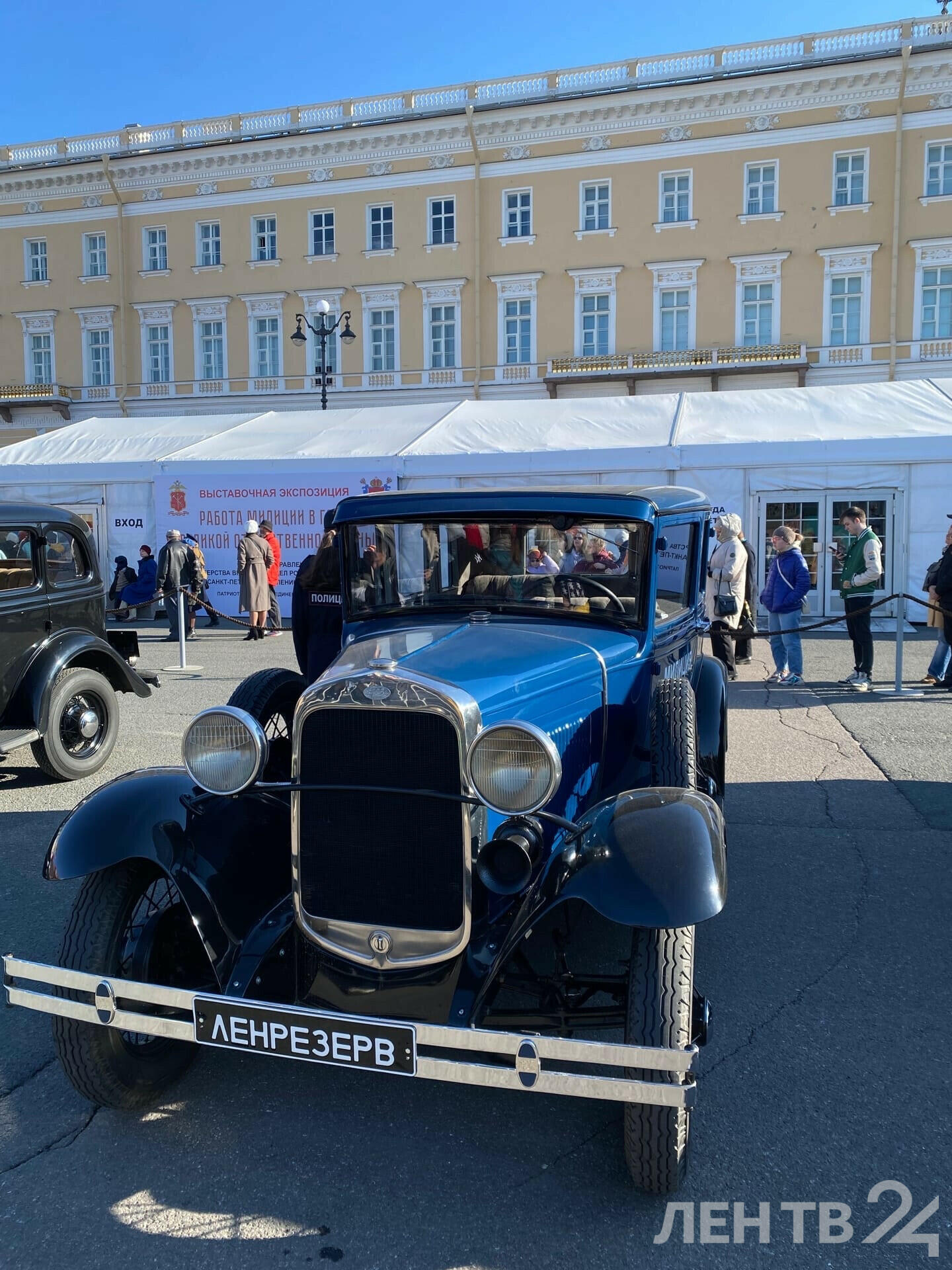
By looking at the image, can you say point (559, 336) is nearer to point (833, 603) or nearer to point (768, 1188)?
point (833, 603)

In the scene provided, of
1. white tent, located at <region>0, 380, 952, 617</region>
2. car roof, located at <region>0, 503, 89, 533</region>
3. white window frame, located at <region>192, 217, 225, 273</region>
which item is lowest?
car roof, located at <region>0, 503, 89, 533</region>

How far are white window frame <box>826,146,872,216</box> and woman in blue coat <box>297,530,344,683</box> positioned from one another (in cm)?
2569

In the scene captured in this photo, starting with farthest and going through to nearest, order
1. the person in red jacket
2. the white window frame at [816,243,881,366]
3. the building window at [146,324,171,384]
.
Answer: the building window at [146,324,171,384]
the white window frame at [816,243,881,366]
the person in red jacket

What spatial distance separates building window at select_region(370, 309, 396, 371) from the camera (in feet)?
100

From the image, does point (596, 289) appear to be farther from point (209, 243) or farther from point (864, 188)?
point (209, 243)

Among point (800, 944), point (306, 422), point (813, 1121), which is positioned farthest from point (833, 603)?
point (813, 1121)

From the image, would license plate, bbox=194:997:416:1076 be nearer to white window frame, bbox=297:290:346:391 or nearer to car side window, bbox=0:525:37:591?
car side window, bbox=0:525:37:591

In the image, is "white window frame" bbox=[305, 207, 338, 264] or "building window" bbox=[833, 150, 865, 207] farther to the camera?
"white window frame" bbox=[305, 207, 338, 264]

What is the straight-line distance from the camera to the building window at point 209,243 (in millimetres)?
31844

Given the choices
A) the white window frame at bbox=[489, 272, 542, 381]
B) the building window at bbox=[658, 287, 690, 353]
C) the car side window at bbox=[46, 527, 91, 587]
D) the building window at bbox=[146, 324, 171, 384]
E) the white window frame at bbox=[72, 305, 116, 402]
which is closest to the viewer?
Answer: the car side window at bbox=[46, 527, 91, 587]

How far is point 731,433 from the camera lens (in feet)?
46.0

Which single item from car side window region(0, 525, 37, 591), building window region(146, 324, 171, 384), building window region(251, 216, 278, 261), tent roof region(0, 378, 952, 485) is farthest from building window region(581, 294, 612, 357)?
car side window region(0, 525, 37, 591)

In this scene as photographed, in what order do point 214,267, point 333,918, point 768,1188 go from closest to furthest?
point 768,1188
point 333,918
point 214,267

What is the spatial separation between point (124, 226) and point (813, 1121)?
1420 inches
